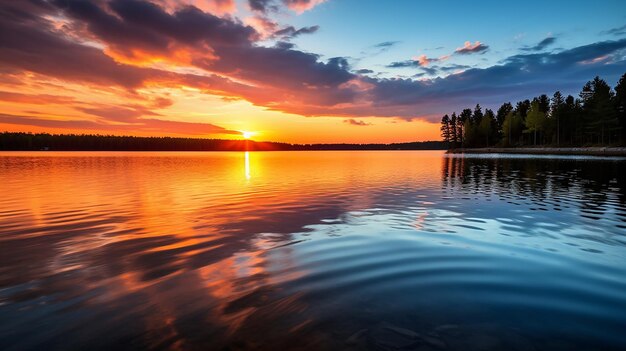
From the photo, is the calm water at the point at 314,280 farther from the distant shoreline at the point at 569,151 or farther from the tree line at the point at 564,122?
the tree line at the point at 564,122

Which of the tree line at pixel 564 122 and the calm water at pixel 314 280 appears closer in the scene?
the calm water at pixel 314 280

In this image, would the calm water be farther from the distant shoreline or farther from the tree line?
the tree line

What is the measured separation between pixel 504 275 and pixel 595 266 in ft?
10.1

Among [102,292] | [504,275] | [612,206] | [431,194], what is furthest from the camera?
[431,194]

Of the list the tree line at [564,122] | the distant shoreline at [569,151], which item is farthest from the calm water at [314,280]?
the tree line at [564,122]

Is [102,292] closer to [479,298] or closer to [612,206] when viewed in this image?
[479,298]

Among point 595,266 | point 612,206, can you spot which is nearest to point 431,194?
point 612,206

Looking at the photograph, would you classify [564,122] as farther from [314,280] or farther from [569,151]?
[314,280]

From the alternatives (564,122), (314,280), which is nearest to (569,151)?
(564,122)

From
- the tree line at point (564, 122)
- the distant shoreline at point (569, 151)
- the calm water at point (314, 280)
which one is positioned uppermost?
the tree line at point (564, 122)

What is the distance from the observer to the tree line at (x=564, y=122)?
322 ft

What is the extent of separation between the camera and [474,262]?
933cm

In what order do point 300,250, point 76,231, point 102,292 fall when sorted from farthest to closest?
1. point 76,231
2. point 300,250
3. point 102,292

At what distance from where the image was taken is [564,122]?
4584 inches
